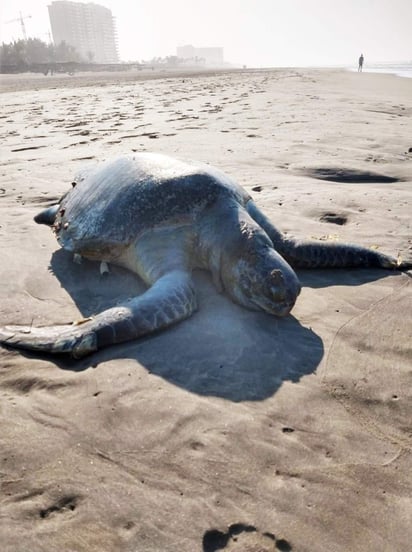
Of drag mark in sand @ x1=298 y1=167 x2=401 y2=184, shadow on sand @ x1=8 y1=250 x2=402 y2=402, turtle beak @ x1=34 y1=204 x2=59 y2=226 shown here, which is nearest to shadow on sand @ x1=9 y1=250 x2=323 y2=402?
shadow on sand @ x1=8 y1=250 x2=402 y2=402

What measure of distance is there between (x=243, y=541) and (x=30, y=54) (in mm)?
106565

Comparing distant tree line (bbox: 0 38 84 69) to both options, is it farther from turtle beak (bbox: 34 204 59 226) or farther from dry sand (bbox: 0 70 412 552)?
dry sand (bbox: 0 70 412 552)

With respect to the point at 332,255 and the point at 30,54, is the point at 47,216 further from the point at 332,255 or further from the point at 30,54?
the point at 30,54

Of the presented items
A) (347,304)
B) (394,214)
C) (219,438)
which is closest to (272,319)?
(347,304)

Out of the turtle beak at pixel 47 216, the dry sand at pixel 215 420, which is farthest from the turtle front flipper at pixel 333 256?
the turtle beak at pixel 47 216

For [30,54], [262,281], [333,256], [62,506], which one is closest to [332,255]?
[333,256]

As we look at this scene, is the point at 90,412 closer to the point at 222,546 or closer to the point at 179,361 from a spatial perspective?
the point at 179,361

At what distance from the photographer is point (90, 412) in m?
2.17

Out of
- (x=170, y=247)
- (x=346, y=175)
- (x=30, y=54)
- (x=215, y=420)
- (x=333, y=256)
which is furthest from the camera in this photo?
(x=30, y=54)

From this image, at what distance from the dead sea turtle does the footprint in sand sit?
4.33ft

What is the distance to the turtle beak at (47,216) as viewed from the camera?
4.62m

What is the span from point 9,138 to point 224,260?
25.3 feet

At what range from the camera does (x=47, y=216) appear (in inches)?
182

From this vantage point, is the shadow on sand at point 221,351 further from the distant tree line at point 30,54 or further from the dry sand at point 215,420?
the distant tree line at point 30,54
